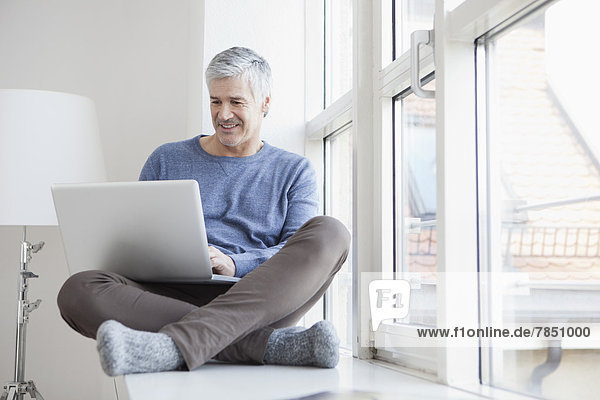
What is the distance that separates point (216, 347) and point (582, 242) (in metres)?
0.72

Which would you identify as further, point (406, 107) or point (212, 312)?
point (406, 107)

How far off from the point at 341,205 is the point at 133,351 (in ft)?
4.61

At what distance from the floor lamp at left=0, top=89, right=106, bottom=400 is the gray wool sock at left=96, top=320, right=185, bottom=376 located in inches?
48.8

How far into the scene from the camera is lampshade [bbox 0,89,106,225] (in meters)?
2.37

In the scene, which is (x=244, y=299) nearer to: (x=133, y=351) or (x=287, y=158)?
(x=133, y=351)

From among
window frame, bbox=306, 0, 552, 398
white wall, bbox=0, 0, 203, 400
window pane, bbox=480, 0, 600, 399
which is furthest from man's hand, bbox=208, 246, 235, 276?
white wall, bbox=0, 0, 203, 400

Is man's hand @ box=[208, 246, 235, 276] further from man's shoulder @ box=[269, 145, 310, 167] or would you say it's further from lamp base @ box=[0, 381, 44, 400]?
lamp base @ box=[0, 381, 44, 400]

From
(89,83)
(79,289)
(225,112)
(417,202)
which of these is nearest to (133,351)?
(79,289)

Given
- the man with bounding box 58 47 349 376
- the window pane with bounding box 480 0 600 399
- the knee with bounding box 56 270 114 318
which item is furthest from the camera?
the knee with bounding box 56 270 114 318

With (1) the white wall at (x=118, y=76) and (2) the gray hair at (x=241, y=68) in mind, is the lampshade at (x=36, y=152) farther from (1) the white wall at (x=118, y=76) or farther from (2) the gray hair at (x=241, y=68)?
(2) the gray hair at (x=241, y=68)

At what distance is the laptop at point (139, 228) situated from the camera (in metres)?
1.58

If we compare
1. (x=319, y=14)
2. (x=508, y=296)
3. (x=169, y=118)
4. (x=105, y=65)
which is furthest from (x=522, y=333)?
(x=105, y=65)

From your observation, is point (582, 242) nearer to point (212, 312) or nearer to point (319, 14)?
point (212, 312)

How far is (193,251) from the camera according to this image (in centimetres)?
163
